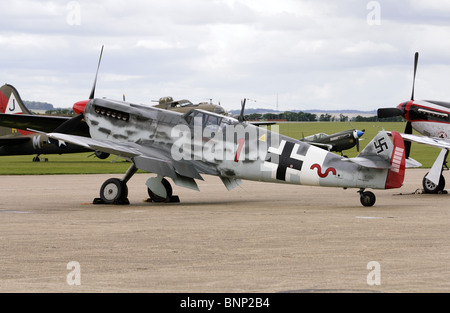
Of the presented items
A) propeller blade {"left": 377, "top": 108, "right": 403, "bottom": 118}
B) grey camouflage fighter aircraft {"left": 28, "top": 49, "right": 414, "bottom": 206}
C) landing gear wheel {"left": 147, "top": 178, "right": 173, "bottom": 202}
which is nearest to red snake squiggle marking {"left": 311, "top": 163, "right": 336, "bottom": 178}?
grey camouflage fighter aircraft {"left": 28, "top": 49, "right": 414, "bottom": 206}

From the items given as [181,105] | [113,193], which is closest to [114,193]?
[113,193]

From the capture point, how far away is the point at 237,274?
30.4 feet

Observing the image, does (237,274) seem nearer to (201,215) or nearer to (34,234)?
(34,234)

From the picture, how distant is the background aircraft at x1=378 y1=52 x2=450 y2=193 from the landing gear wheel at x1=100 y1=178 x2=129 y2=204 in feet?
27.6

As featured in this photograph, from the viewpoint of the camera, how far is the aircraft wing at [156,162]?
18500 millimetres

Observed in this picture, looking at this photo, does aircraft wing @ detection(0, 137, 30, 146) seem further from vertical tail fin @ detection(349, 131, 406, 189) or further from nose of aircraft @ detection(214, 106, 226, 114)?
vertical tail fin @ detection(349, 131, 406, 189)

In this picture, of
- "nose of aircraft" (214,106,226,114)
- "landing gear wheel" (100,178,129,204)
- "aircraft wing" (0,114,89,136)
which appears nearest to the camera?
"landing gear wheel" (100,178,129,204)

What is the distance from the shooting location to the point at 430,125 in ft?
76.6

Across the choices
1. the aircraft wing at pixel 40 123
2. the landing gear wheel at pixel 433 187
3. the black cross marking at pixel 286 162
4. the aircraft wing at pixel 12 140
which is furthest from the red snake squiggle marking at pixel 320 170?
the aircraft wing at pixel 12 140

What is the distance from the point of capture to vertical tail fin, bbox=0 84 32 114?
43.1m
